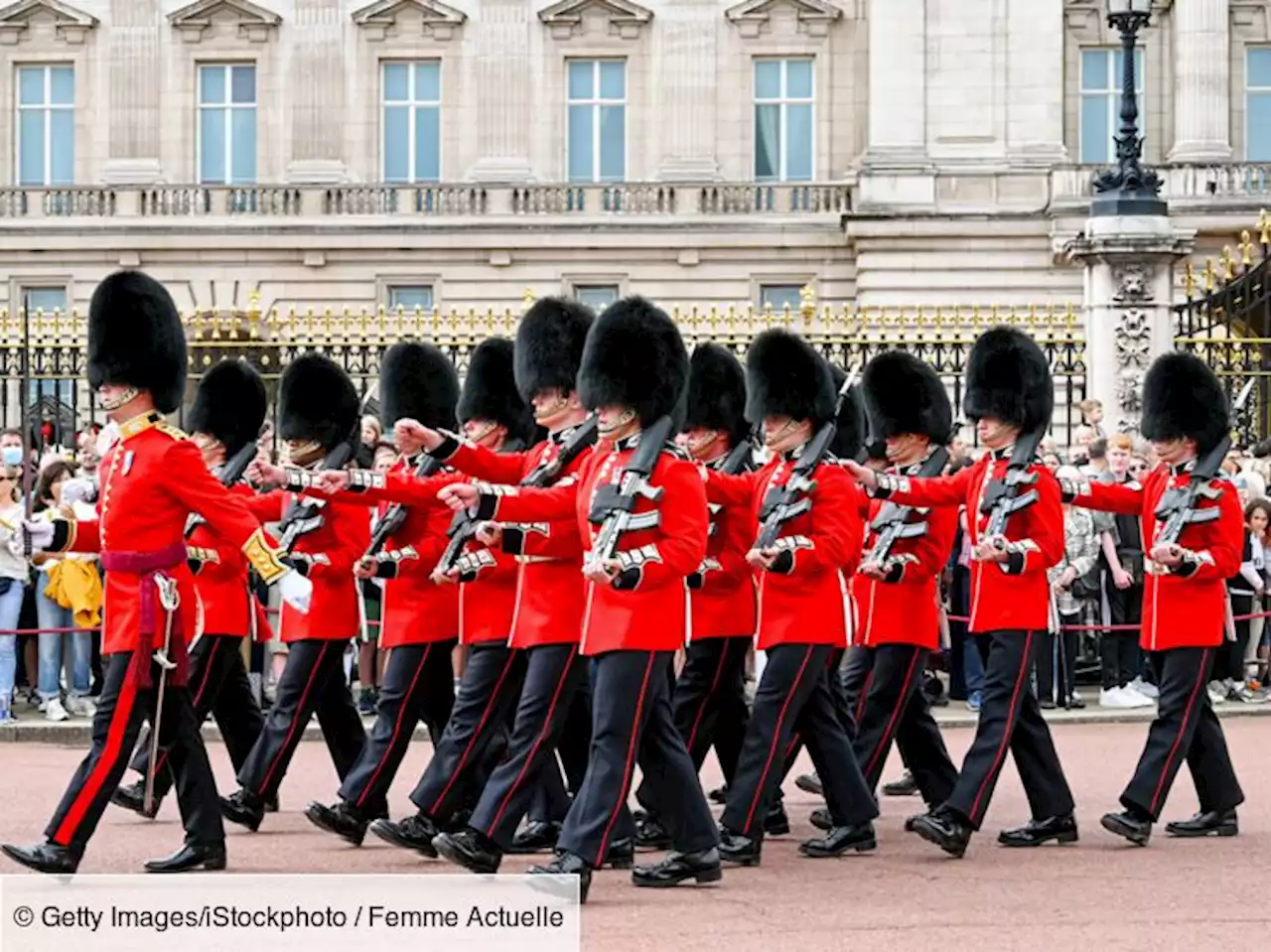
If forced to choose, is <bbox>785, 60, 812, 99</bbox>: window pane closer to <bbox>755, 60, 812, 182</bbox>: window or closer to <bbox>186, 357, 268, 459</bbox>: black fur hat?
<bbox>755, 60, 812, 182</bbox>: window

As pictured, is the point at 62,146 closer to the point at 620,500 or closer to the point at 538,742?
the point at 538,742

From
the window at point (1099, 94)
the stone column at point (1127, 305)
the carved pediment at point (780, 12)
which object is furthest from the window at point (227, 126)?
the stone column at point (1127, 305)

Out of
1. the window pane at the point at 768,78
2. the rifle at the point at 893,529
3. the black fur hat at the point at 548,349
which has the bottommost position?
the rifle at the point at 893,529

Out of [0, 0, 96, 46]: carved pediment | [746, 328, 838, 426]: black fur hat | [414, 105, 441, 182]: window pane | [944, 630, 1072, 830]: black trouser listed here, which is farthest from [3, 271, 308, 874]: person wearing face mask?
[0, 0, 96, 46]: carved pediment

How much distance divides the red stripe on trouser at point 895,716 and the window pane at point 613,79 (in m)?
23.8

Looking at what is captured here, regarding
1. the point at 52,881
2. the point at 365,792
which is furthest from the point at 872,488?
the point at 52,881

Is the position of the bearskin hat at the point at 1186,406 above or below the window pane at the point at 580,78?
below

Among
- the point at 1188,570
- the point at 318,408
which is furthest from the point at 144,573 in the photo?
the point at 1188,570

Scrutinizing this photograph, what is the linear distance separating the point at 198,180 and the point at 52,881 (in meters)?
25.7

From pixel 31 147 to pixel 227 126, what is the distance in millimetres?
2285

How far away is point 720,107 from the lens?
107 ft

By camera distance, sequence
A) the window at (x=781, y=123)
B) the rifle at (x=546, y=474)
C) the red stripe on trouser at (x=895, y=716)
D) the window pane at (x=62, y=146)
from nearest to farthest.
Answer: the rifle at (x=546, y=474), the red stripe on trouser at (x=895, y=716), the window at (x=781, y=123), the window pane at (x=62, y=146)

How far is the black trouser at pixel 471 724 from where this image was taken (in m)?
8.64

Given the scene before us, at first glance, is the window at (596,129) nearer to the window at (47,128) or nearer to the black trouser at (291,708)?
the window at (47,128)
